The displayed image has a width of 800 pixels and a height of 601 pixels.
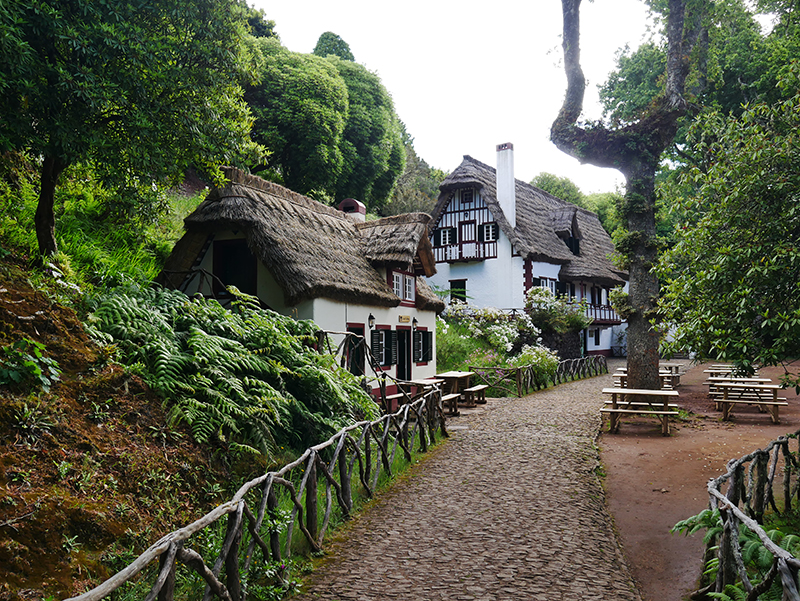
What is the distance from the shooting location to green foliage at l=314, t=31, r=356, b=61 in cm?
3266

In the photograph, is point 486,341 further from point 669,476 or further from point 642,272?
point 669,476

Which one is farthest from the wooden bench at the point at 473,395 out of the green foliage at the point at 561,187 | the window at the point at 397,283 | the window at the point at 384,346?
the green foliage at the point at 561,187

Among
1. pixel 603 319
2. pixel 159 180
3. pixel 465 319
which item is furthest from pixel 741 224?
pixel 603 319

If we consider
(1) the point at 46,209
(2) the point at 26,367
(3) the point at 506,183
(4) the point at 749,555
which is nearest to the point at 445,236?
(3) the point at 506,183

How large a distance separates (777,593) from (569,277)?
91.5ft

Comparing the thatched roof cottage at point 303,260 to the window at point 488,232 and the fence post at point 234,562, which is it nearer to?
the fence post at point 234,562

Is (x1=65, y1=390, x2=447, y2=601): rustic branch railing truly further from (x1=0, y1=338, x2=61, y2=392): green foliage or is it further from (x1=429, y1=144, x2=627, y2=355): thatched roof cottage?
(x1=429, y1=144, x2=627, y2=355): thatched roof cottage

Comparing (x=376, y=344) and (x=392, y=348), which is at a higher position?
(x=376, y=344)

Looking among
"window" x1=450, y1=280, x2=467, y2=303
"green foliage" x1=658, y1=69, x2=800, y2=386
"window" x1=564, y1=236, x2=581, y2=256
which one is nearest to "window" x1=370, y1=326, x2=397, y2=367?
"green foliage" x1=658, y1=69, x2=800, y2=386

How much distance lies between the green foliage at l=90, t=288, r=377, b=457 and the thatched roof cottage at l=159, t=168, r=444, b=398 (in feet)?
10.5

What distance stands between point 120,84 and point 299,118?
17.2 m

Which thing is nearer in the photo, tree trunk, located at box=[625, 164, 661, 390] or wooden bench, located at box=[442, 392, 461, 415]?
tree trunk, located at box=[625, 164, 661, 390]

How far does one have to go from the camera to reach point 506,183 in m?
27.6

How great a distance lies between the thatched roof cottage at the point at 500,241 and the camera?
27.6 metres
